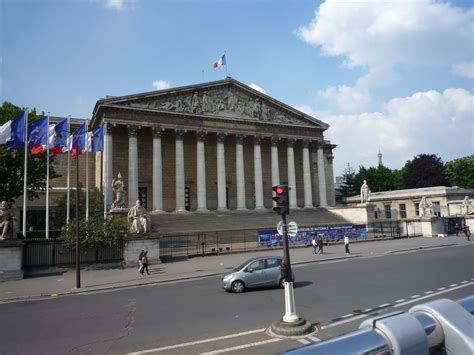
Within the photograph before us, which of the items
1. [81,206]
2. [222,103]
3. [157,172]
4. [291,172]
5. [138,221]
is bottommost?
[138,221]

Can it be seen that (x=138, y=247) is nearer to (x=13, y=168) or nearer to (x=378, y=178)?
(x=13, y=168)

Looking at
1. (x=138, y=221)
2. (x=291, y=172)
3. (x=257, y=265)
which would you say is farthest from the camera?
(x=291, y=172)

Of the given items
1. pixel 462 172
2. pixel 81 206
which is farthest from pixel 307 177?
pixel 462 172

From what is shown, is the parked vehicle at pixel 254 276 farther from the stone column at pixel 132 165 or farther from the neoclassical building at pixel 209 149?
the stone column at pixel 132 165

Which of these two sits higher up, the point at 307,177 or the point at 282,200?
the point at 307,177

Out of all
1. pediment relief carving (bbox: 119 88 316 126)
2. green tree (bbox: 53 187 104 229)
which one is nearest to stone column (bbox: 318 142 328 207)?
pediment relief carving (bbox: 119 88 316 126)

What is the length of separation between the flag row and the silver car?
12.9m

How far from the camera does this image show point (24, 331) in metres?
9.68

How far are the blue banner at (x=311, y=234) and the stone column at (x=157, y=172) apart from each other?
45.9ft

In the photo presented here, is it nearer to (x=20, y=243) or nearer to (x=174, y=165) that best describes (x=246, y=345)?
(x=20, y=243)

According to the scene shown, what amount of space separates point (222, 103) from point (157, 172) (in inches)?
480

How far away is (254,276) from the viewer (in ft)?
46.7

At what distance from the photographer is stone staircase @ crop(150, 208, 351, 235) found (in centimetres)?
3519

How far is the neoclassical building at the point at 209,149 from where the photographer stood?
3959cm
